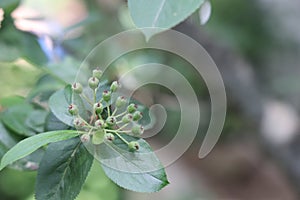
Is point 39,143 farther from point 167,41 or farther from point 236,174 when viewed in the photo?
point 236,174

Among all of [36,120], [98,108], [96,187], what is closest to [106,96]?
[98,108]

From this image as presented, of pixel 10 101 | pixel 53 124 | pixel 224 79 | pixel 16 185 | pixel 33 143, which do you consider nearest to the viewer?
pixel 33 143

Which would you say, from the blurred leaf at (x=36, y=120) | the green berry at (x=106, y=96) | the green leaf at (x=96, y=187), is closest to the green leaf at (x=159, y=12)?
the green berry at (x=106, y=96)

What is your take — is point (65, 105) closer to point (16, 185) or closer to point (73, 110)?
point (73, 110)

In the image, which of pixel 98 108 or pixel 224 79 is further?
pixel 224 79

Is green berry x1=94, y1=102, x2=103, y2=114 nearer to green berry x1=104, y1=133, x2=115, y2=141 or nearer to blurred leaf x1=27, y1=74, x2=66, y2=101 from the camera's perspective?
green berry x1=104, y1=133, x2=115, y2=141

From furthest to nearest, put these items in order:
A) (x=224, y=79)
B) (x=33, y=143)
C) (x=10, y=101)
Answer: (x=224, y=79) < (x=10, y=101) < (x=33, y=143)

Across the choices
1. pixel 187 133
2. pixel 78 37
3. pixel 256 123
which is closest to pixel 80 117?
pixel 187 133
